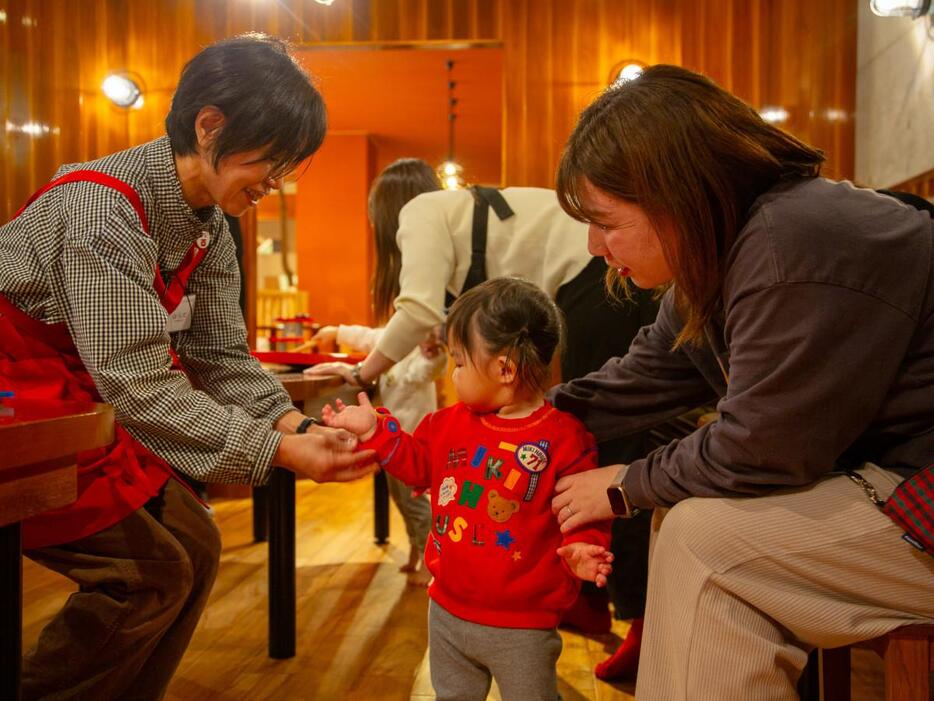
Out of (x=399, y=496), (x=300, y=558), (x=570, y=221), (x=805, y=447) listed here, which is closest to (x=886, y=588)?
(x=805, y=447)

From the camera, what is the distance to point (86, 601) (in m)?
1.24

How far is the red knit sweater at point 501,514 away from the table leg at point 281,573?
0.71 m

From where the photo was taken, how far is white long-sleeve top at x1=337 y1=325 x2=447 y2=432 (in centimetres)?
277

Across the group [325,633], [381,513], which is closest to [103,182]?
[325,633]

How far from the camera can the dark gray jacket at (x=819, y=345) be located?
938 mm

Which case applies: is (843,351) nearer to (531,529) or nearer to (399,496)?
(531,529)

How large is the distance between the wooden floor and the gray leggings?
48 cm

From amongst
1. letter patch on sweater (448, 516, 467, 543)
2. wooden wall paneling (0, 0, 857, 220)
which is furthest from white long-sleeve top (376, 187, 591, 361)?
wooden wall paneling (0, 0, 857, 220)

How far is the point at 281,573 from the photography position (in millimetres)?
2033

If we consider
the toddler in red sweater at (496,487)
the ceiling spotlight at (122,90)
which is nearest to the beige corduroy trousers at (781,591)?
the toddler in red sweater at (496,487)

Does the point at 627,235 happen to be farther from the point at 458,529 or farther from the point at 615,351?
the point at 615,351

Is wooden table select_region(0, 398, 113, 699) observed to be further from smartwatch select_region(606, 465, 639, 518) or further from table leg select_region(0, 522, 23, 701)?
Answer: smartwatch select_region(606, 465, 639, 518)

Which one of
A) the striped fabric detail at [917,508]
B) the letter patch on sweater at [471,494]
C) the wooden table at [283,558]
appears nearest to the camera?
the striped fabric detail at [917,508]

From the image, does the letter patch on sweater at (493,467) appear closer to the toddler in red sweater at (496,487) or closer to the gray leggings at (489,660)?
the toddler in red sweater at (496,487)
